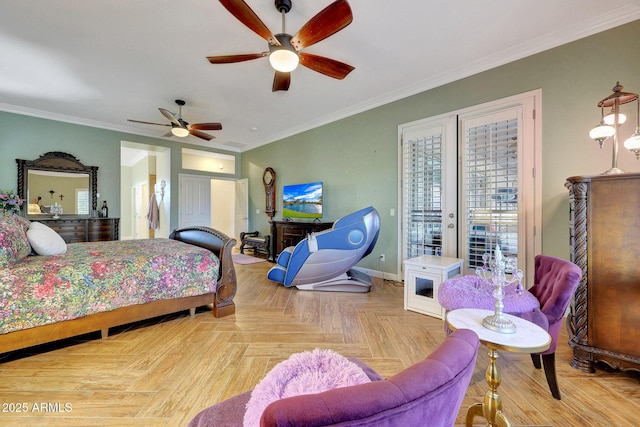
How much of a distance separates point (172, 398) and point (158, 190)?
629 centimetres


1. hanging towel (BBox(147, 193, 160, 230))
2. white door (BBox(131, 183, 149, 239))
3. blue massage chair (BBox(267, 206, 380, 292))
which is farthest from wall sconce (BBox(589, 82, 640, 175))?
white door (BBox(131, 183, 149, 239))

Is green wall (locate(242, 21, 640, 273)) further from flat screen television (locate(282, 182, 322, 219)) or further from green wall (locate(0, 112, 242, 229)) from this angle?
green wall (locate(0, 112, 242, 229))

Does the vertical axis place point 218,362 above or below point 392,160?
below

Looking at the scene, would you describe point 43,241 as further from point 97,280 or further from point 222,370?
point 222,370

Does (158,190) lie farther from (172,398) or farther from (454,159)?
(454,159)

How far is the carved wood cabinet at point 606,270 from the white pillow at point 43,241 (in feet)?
13.6

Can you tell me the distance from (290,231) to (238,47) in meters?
3.02

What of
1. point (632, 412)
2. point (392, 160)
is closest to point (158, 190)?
point (392, 160)

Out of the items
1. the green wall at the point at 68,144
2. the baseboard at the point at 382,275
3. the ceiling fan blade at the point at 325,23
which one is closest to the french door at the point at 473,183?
the baseboard at the point at 382,275

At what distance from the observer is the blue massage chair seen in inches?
129

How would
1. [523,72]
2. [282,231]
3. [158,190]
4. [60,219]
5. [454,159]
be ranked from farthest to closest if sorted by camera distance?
1. [158,190]
2. [282,231]
3. [60,219]
4. [454,159]
5. [523,72]

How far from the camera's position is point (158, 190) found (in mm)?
6645

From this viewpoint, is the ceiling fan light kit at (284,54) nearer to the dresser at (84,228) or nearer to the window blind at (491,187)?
the window blind at (491,187)

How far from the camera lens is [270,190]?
624 cm
